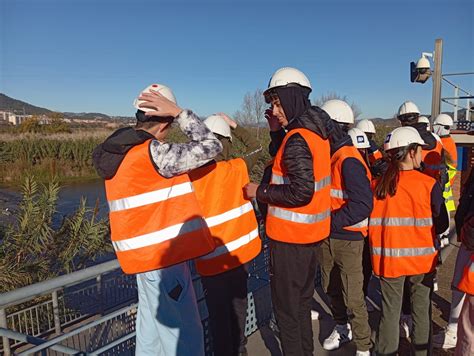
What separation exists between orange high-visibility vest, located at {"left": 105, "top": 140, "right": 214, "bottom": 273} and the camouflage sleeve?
6 cm

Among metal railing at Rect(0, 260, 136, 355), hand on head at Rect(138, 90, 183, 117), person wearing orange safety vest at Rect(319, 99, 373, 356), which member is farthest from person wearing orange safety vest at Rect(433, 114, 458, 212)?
hand on head at Rect(138, 90, 183, 117)

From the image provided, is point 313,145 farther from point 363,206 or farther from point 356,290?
point 356,290

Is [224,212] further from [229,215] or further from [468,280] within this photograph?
[468,280]

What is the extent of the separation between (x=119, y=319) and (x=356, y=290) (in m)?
1.77

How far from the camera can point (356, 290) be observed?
3094mm

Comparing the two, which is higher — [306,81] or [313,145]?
[306,81]

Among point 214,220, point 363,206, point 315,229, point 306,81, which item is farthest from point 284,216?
point 306,81

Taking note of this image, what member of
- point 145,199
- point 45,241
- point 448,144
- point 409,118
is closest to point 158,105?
point 145,199

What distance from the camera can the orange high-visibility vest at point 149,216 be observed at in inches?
80.2

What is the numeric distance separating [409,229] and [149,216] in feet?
5.82

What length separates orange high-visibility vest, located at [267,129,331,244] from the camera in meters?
2.41

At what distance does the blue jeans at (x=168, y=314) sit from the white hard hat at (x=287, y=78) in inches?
49.7

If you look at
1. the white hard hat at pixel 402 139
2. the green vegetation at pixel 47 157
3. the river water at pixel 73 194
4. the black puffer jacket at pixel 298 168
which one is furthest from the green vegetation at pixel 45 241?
the green vegetation at pixel 47 157

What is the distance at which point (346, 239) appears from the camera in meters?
3.08
